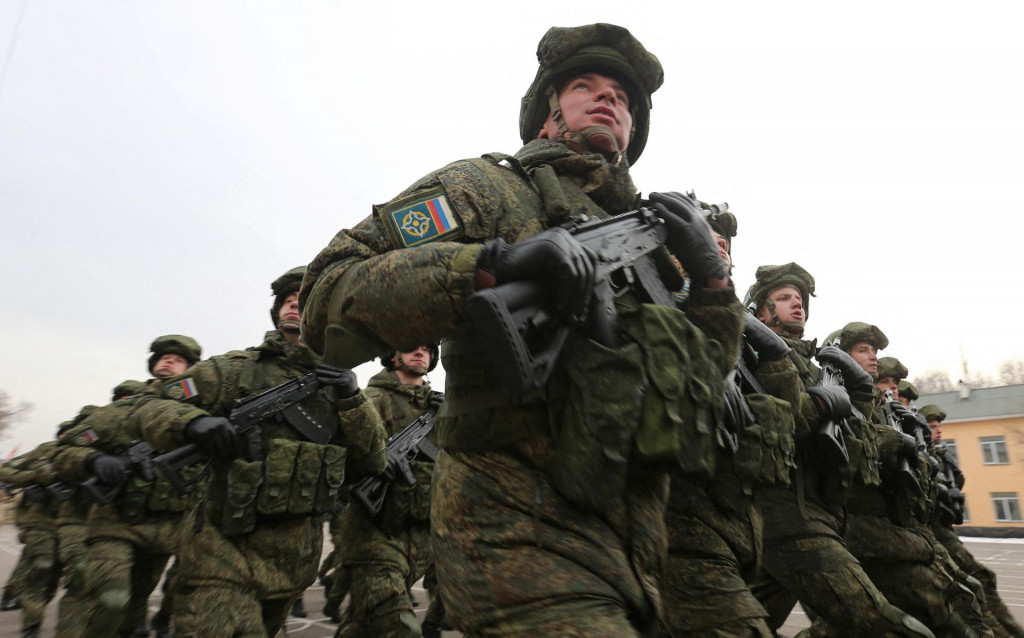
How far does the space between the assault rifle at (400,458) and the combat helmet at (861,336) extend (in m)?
4.03

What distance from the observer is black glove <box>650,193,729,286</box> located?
2354 millimetres

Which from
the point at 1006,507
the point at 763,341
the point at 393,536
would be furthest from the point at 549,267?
the point at 1006,507

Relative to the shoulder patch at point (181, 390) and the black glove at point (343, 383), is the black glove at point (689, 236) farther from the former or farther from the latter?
the shoulder patch at point (181, 390)

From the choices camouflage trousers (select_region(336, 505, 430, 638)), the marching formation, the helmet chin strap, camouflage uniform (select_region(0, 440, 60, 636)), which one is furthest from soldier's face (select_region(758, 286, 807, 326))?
camouflage uniform (select_region(0, 440, 60, 636))

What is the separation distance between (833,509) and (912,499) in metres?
1.35

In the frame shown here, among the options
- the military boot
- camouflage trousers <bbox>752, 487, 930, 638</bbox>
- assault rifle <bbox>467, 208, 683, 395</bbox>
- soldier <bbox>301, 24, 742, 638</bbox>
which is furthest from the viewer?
the military boot

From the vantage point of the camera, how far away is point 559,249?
5.06ft

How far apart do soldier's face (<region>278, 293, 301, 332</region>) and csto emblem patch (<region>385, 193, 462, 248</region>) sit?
2.66 metres

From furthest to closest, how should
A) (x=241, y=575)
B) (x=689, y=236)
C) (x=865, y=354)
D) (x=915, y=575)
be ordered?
(x=865, y=354) < (x=915, y=575) < (x=241, y=575) < (x=689, y=236)

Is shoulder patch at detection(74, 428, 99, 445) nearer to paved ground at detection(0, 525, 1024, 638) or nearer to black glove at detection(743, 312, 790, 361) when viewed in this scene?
paved ground at detection(0, 525, 1024, 638)

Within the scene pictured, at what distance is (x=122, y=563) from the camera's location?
5.09 metres

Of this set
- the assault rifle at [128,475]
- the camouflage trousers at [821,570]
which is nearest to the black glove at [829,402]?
the camouflage trousers at [821,570]

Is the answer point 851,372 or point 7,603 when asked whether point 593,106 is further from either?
point 7,603

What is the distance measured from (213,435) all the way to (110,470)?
2.36 m
